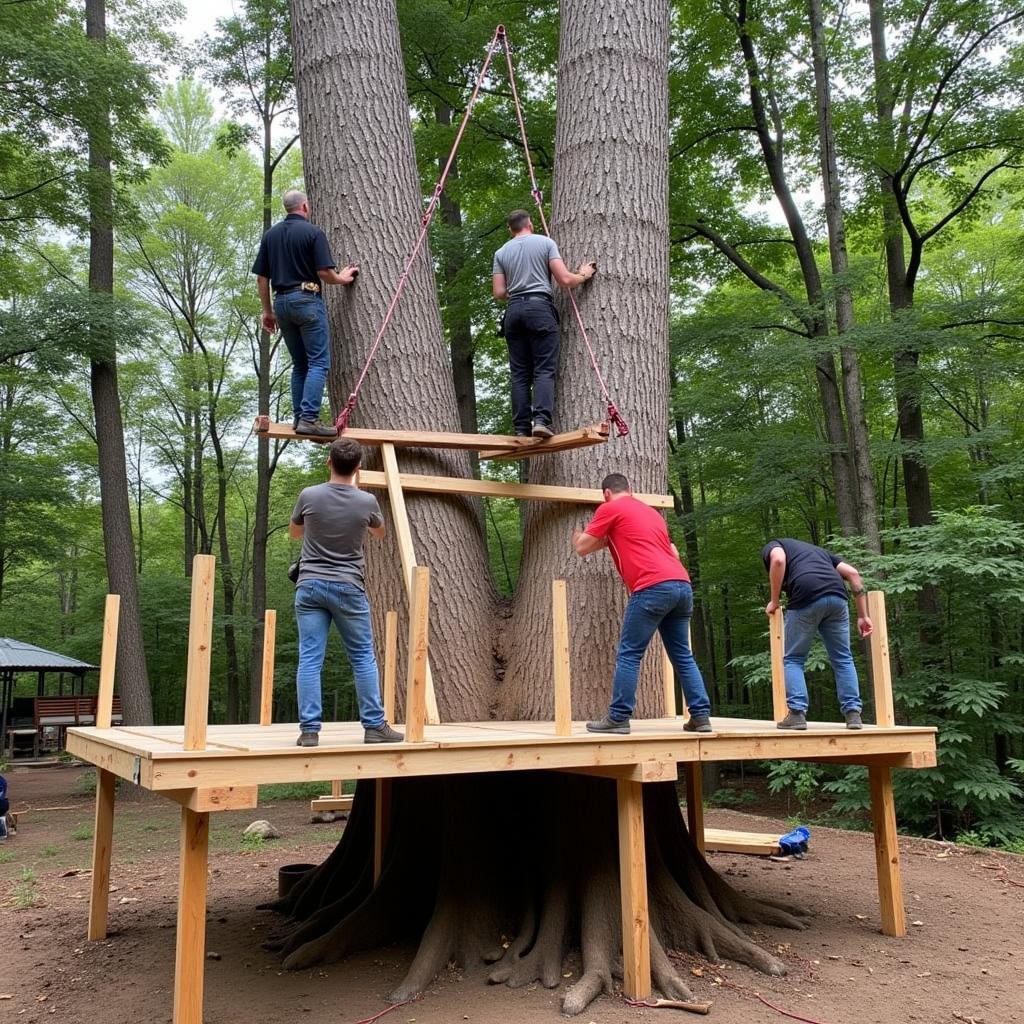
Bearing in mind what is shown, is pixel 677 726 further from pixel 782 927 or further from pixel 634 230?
pixel 634 230

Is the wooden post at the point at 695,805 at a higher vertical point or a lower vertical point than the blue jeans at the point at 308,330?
lower

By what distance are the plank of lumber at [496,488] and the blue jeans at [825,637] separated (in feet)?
3.61

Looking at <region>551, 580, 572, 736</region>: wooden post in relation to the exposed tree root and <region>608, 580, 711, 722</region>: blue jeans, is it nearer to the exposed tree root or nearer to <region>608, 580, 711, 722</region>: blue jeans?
<region>608, 580, 711, 722</region>: blue jeans

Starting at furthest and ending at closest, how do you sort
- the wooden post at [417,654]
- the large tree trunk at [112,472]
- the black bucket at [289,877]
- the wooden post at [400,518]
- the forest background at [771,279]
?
the large tree trunk at [112,472] < the forest background at [771,279] < the black bucket at [289,877] < the wooden post at [400,518] < the wooden post at [417,654]

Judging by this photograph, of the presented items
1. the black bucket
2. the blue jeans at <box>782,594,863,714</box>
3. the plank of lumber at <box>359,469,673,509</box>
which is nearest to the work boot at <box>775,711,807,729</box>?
the blue jeans at <box>782,594,863,714</box>

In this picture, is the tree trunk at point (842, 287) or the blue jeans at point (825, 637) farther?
the tree trunk at point (842, 287)

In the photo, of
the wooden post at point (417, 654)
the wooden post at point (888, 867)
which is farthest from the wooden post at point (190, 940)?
the wooden post at point (888, 867)

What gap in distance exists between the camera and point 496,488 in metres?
5.48

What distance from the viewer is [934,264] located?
1731 centimetres

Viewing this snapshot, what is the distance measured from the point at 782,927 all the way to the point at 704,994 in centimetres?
139

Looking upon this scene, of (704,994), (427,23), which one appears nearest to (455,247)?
(427,23)

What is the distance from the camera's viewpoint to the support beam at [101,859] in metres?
5.38

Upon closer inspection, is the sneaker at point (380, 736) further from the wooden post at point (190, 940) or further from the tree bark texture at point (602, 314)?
the tree bark texture at point (602, 314)

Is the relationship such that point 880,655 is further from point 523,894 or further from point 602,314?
point 602,314
